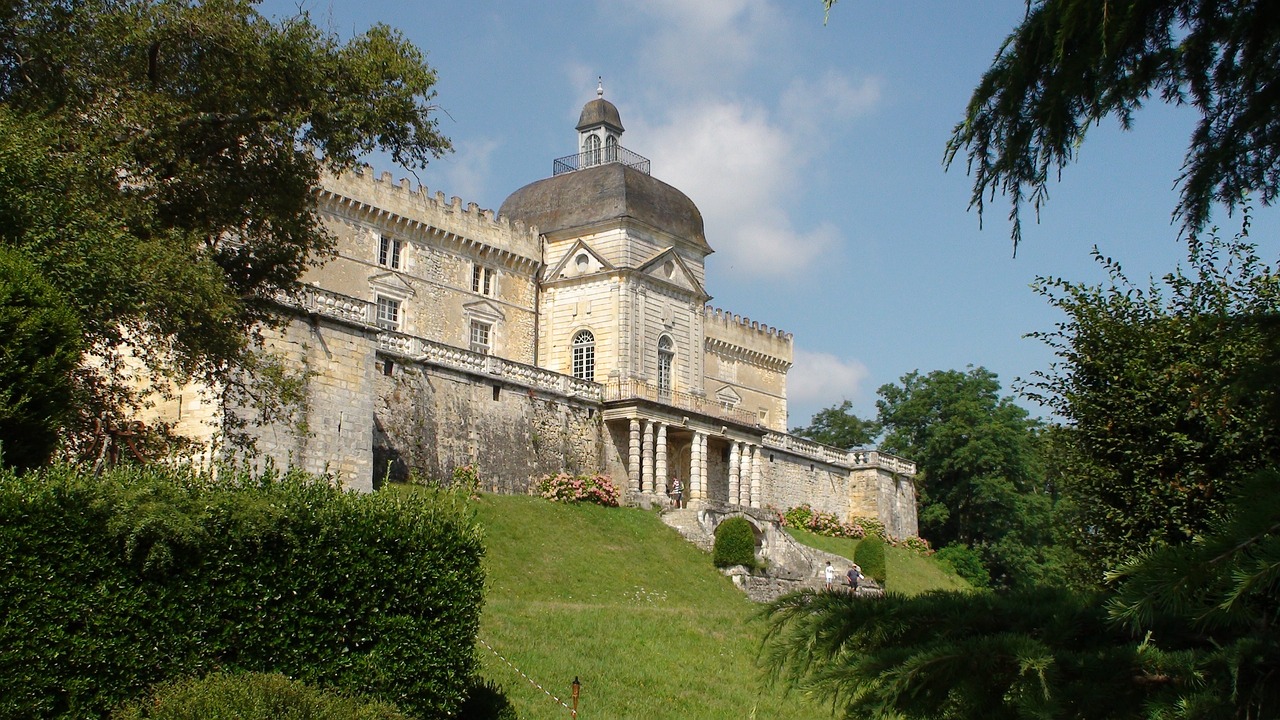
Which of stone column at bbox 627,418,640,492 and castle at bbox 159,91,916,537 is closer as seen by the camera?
castle at bbox 159,91,916,537

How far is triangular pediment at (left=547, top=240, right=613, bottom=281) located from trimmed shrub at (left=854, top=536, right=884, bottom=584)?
38.8 ft

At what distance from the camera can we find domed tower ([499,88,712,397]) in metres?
38.0

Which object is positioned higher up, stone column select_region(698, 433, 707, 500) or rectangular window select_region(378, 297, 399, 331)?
rectangular window select_region(378, 297, 399, 331)

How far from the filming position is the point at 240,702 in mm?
A: 9867

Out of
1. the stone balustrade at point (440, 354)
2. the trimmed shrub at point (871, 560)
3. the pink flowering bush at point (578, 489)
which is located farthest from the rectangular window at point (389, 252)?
the trimmed shrub at point (871, 560)

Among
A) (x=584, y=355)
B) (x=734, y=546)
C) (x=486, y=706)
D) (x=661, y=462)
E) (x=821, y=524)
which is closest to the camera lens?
(x=486, y=706)

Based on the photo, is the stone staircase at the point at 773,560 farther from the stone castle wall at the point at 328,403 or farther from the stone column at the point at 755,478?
the stone castle wall at the point at 328,403

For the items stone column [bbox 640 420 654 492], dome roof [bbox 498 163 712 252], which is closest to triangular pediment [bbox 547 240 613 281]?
dome roof [bbox 498 163 712 252]

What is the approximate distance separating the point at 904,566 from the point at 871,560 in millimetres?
5182

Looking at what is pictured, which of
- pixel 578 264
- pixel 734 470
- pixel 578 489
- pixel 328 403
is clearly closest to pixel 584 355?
pixel 578 264

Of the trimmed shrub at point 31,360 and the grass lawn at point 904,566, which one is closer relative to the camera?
the trimmed shrub at point 31,360

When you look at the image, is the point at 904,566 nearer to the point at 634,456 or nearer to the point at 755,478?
the point at 755,478

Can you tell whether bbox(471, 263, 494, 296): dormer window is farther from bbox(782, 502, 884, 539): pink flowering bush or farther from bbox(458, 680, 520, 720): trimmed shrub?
bbox(458, 680, 520, 720): trimmed shrub

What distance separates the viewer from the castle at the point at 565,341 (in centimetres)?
3142
